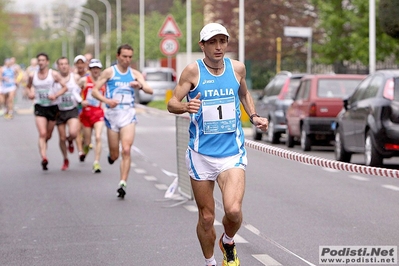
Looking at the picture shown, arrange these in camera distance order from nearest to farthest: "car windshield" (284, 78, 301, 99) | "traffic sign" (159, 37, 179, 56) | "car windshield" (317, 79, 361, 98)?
"car windshield" (317, 79, 361, 98) → "car windshield" (284, 78, 301, 99) → "traffic sign" (159, 37, 179, 56)

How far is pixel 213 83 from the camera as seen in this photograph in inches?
311

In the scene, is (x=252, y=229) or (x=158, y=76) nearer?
(x=252, y=229)

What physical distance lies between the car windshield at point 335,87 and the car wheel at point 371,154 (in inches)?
189

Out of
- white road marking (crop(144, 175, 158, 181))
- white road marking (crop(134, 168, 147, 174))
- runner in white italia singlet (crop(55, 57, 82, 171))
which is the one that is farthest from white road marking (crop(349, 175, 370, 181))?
runner in white italia singlet (crop(55, 57, 82, 171))

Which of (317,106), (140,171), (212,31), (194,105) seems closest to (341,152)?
(317,106)

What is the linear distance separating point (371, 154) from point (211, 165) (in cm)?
951

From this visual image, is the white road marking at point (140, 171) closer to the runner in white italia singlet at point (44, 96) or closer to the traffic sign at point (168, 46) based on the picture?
the runner in white italia singlet at point (44, 96)

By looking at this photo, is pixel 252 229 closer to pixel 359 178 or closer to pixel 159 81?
pixel 359 178

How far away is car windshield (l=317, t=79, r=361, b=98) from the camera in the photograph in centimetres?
2236

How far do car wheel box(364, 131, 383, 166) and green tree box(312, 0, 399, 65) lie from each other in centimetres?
1849

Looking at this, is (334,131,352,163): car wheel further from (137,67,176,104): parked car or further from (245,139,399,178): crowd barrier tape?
(137,67,176,104): parked car

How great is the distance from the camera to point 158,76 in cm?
5275

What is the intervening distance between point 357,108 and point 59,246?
9.31m

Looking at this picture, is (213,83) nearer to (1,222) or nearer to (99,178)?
(1,222)
